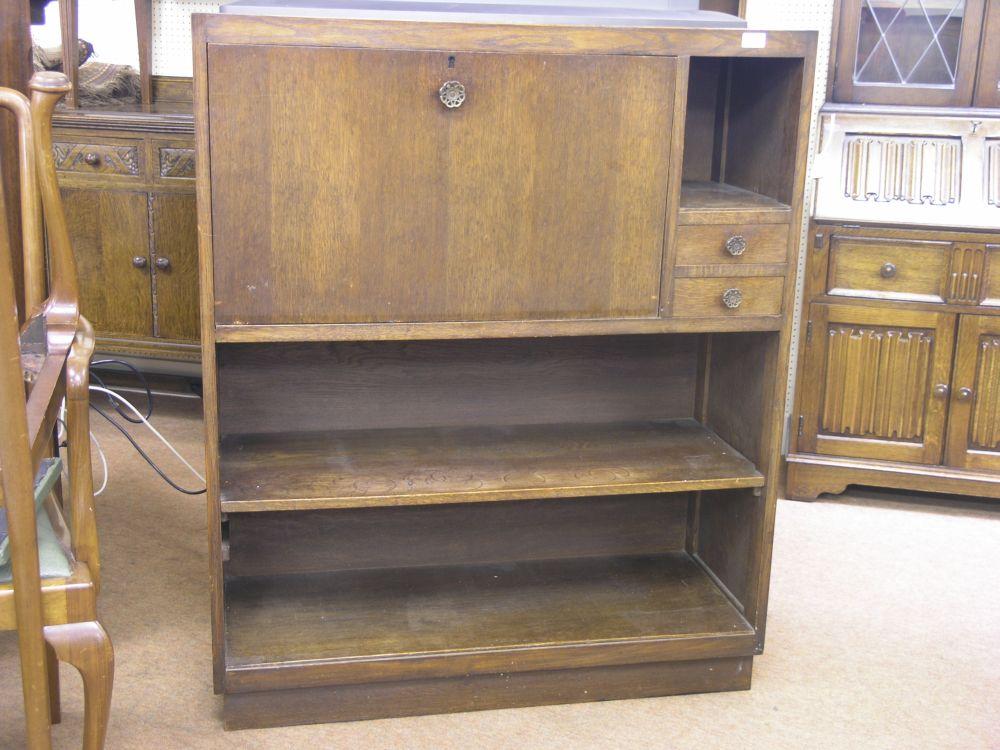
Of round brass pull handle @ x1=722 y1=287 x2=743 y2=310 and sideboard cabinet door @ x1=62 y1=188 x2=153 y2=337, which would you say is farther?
sideboard cabinet door @ x1=62 y1=188 x2=153 y2=337

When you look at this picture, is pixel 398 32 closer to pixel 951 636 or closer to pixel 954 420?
pixel 951 636

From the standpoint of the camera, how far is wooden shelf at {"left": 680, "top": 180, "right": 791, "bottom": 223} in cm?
A: 211

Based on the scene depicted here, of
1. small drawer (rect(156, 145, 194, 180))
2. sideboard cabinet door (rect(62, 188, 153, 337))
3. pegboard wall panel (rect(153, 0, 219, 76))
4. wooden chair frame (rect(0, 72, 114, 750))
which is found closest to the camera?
wooden chair frame (rect(0, 72, 114, 750))

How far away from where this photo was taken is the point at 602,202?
2.06m

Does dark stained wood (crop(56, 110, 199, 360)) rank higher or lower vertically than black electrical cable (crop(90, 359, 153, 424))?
higher

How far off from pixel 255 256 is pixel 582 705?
108 centimetres

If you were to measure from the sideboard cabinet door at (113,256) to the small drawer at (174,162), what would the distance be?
0.40 ft

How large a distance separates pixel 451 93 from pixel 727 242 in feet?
1.89

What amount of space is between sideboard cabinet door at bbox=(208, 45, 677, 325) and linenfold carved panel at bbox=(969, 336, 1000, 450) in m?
1.49

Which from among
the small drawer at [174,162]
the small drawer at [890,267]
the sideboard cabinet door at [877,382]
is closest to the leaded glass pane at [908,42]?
the small drawer at [890,267]

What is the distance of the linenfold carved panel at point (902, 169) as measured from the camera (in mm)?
3137

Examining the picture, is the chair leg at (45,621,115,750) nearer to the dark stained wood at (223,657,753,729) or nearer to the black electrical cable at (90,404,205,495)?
the dark stained wood at (223,657,753,729)

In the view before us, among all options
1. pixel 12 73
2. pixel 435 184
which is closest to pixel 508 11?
pixel 435 184

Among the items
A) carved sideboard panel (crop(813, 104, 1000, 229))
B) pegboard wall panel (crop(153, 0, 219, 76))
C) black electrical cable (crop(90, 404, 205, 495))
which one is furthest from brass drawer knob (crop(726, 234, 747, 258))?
pegboard wall panel (crop(153, 0, 219, 76))
